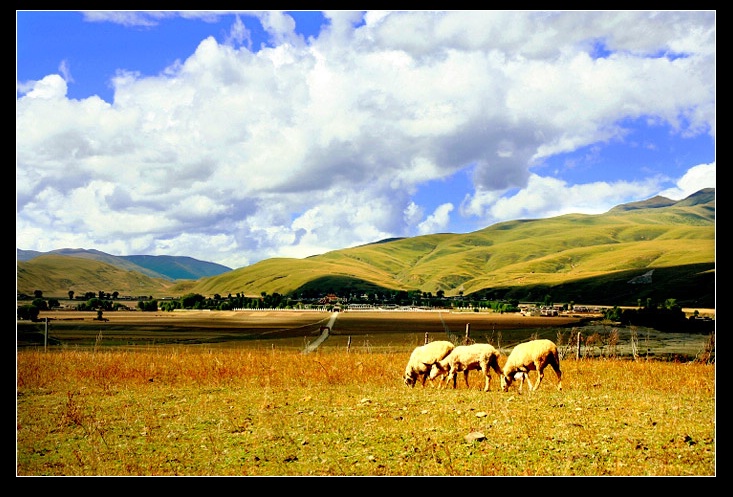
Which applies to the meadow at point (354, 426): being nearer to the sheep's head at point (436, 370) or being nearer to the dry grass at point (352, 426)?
the dry grass at point (352, 426)

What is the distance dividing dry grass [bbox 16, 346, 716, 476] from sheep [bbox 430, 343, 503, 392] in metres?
0.85

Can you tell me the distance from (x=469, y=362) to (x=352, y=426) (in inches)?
278

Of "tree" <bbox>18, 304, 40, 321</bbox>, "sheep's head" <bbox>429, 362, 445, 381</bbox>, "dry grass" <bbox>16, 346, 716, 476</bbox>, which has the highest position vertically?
"sheep's head" <bbox>429, 362, 445, 381</bbox>

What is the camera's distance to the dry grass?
34.9ft

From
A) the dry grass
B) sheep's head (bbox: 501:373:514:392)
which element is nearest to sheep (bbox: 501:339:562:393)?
sheep's head (bbox: 501:373:514:392)

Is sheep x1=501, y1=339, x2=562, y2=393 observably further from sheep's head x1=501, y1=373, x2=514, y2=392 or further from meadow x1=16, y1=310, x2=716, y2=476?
meadow x1=16, y1=310, x2=716, y2=476

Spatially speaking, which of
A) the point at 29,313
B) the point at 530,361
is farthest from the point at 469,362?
the point at 29,313

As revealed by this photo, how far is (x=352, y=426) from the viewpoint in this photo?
42.9 feet

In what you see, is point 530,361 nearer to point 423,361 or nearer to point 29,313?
point 423,361

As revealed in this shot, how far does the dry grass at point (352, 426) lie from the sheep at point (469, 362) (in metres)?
0.85

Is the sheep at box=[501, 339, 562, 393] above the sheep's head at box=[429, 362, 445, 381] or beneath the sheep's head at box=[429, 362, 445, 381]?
above
